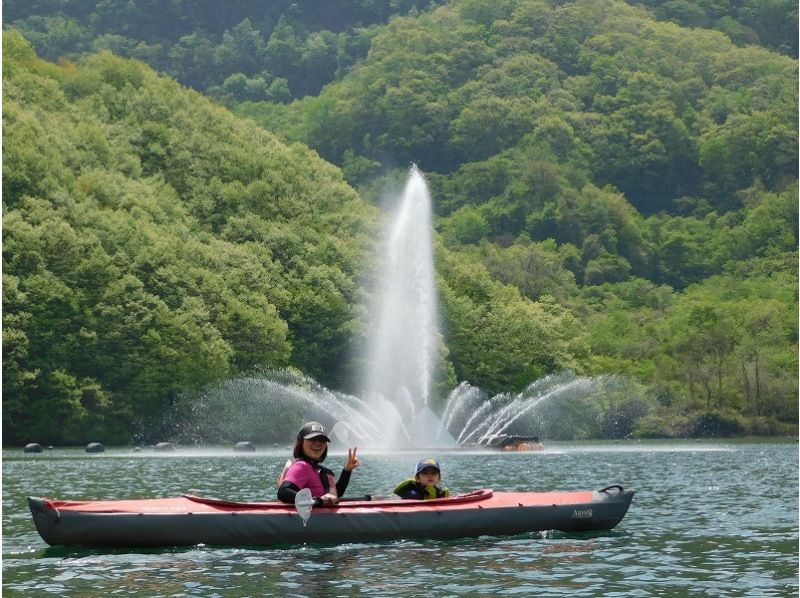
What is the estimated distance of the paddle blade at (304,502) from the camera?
110 ft

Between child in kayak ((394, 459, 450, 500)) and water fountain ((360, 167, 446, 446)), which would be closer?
child in kayak ((394, 459, 450, 500))

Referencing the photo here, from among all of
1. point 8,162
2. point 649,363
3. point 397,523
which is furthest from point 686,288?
point 397,523

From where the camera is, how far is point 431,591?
2814cm

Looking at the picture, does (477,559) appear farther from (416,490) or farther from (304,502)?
(416,490)

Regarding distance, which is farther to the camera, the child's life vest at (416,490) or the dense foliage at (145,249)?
the dense foliage at (145,249)

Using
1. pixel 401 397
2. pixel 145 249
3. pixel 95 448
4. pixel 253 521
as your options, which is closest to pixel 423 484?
pixel 253 521

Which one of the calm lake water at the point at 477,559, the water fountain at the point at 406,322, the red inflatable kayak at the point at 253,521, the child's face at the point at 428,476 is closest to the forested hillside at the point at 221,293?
the water fountain at the point at 406,322

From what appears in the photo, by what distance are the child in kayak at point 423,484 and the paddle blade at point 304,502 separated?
3.21m

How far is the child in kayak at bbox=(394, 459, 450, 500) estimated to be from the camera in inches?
1430

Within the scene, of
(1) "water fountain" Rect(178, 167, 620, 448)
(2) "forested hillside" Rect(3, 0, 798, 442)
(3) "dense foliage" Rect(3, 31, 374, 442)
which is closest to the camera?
(3) "dense foliage" Rect(3, 31, 374, 442)

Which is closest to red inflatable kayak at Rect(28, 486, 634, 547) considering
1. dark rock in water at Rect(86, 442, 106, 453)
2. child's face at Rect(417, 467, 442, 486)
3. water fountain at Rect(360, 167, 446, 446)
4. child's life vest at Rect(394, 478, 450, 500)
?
child's life vest at Rect(394, 478, 450, 500)

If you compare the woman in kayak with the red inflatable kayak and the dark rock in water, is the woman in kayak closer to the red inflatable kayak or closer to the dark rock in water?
the red inflatable kayak

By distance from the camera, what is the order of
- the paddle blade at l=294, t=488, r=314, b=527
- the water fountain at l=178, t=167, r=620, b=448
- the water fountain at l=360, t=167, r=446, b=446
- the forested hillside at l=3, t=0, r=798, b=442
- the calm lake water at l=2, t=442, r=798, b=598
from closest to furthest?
the calm lake water at l=2, t=442, r=798, b=598, the paddle blade at l=294, t=488, r=314, b=527, the water fountain at l=178, t=167, r=620, b=448, the forested hillside at l=3, t=0, r=798, b=442, the water fountain at l=360, t=167, r=446, b=446

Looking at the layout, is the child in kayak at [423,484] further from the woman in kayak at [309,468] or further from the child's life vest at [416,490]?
the woman in kayak at [309,468]
